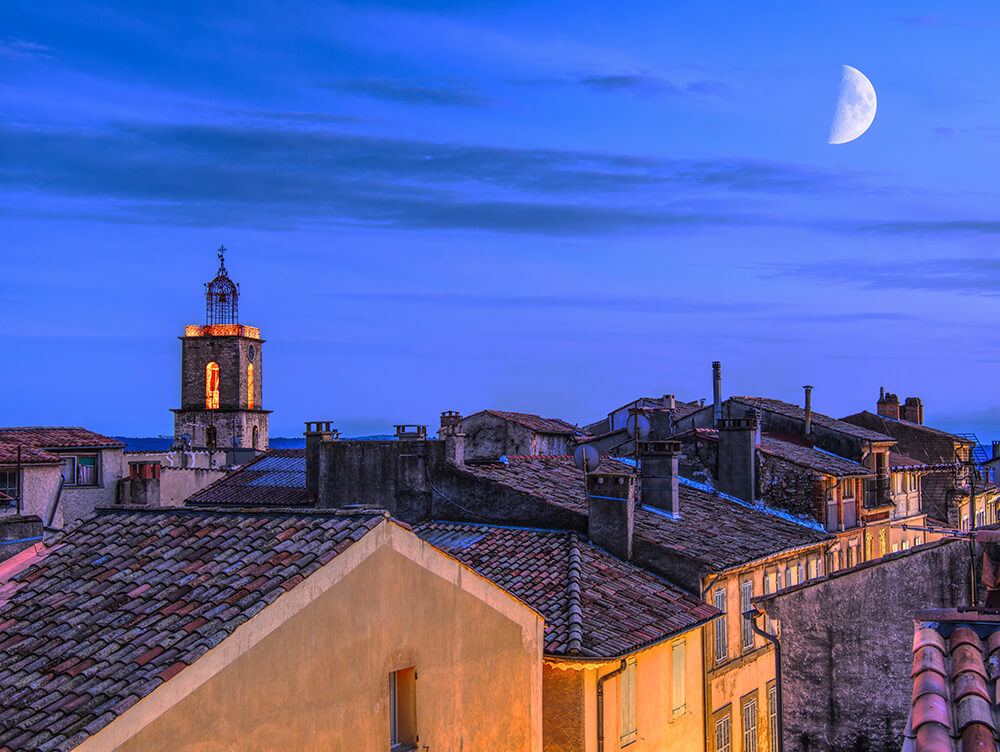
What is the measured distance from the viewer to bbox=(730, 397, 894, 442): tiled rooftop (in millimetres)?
36281

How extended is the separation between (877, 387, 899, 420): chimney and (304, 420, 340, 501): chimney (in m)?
39.4

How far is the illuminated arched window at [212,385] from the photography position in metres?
96.8

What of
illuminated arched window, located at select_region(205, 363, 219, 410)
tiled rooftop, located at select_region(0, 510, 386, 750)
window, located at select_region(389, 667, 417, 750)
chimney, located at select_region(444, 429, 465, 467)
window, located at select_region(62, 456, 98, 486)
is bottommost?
window, located at select_region(389, 667, 417, 750)

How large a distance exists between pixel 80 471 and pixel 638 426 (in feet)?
74.1

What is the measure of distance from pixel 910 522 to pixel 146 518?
118 ft

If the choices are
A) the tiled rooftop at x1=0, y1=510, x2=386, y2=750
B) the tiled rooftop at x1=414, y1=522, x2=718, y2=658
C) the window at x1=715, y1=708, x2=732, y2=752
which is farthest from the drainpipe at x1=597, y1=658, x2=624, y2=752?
the tiled rooftop at x1=0, y1=510, x2=386, y2=750

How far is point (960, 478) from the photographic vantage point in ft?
146

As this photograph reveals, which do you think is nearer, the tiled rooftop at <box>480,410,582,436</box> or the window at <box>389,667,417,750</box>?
the window at <box>389,667,417,750</box>

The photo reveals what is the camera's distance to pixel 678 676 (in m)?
18.6

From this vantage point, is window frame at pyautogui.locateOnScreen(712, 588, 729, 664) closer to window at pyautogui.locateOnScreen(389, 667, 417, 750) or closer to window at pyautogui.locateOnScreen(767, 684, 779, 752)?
window at pyautogui.locateOnScreen(767, 684, 779, 752)

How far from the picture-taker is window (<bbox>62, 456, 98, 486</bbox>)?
37594 millimetres

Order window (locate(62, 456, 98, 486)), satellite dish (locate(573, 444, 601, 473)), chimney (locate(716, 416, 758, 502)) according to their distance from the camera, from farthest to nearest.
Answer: window (locate(62, 456, 98, 486)) → chimney (locate(716, 416, 758, 502)) → satellite dish (locate(573, 444, 601, 473))

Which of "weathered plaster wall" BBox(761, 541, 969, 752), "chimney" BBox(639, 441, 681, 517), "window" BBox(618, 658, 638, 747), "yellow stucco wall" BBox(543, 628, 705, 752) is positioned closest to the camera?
"weathered plaster wall" BBox(761, 541, 969, 752)

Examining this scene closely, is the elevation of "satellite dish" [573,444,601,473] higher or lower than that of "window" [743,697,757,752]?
higher
